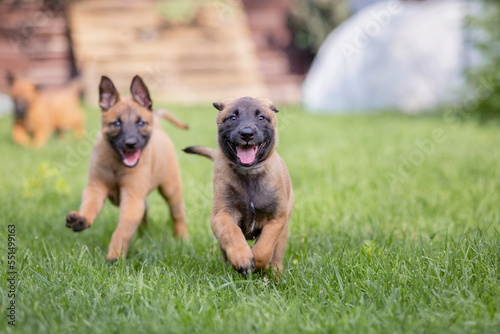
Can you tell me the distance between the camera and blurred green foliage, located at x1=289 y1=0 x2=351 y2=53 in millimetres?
15359

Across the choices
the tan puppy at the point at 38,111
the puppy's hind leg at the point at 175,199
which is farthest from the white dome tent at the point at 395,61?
the puppy's hind leg at the point at 175,199

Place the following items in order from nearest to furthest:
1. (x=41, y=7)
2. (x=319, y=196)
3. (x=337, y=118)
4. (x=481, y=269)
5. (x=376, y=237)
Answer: (x=481, y=269) < (x=376, y=237) < (x=319, y=196) < (x=337, y=118) < (x=41, y=7)

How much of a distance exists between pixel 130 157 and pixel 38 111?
17.5 feet

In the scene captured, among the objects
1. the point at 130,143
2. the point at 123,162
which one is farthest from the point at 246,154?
the point at 123,162

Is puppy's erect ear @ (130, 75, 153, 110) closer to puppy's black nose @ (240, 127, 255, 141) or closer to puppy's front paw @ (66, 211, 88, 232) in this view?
puppy's front paw @ (66, 211, 88, 232)

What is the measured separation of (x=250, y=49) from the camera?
15.1 meters

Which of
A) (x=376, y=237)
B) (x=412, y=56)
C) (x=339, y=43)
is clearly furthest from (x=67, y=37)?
(x=376, y=237)

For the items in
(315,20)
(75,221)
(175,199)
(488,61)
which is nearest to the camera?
(75,221)

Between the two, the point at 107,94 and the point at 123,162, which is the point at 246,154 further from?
the point at 107,94

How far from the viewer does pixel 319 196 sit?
16.2ft

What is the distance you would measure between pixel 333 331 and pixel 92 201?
1.95m

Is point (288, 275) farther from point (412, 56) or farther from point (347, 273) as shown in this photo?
point (412, 56)

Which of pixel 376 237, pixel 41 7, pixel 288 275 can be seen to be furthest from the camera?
pixel 41 7

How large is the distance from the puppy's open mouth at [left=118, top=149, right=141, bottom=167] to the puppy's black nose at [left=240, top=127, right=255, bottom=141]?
1113 mm
